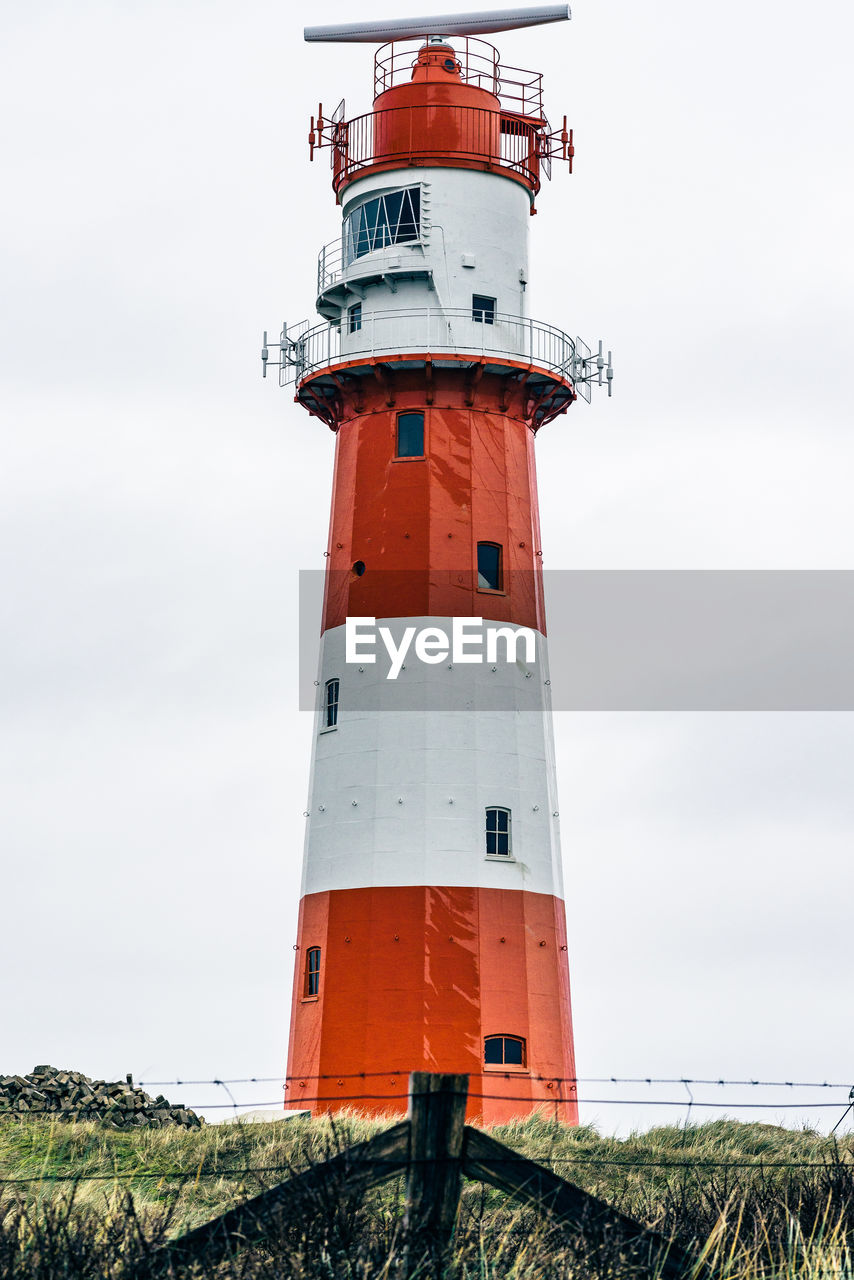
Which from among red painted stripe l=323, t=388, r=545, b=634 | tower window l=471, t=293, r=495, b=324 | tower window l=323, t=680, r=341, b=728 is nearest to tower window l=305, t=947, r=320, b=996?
tower window l=323, t=680, r=341, b=728

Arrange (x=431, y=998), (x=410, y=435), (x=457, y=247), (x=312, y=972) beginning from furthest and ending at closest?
(x=457, y=247), (x=410, y=435), (x=312, y=972), (x=431, y=998)

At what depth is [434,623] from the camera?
29719 mm

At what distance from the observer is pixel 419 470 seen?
99.7 feet

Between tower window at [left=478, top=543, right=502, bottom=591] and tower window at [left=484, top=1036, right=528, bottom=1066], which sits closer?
tower window at [left=484, top=1036, right=528, bottom=1066]

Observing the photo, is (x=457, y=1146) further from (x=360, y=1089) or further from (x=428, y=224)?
(x=428, y=224)

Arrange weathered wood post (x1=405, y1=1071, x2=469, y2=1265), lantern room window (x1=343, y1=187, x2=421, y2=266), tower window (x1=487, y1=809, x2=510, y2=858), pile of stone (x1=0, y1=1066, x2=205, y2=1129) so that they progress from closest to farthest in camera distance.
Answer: weathered wood post (x1=405, y1=1071, x2=469, y2=1265), pile of stone (x1=0, y1=1066, x2=205, y2=1129), tower window (x1=487, y1=809, x2=510, y2=858), lantern room window (x1=343, y1=187, x2=421, y2=266)

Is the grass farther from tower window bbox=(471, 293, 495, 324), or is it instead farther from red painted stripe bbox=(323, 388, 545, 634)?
tower window bbox=(471, 293, 495, 324)

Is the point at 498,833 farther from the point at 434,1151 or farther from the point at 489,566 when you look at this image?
the point at 434,1151

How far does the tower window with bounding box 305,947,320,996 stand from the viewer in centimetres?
2931

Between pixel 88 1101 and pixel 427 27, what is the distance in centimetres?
1892

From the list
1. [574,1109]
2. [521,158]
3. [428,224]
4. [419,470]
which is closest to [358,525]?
[419,470]

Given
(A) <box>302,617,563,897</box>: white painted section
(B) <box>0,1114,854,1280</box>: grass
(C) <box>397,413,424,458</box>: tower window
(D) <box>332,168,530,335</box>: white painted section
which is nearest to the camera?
(B) <box>0,1114,854,1280</box>: grass

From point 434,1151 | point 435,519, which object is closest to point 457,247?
point 435,519

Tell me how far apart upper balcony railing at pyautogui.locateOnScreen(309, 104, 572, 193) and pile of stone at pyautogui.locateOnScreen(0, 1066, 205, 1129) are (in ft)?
50.8
